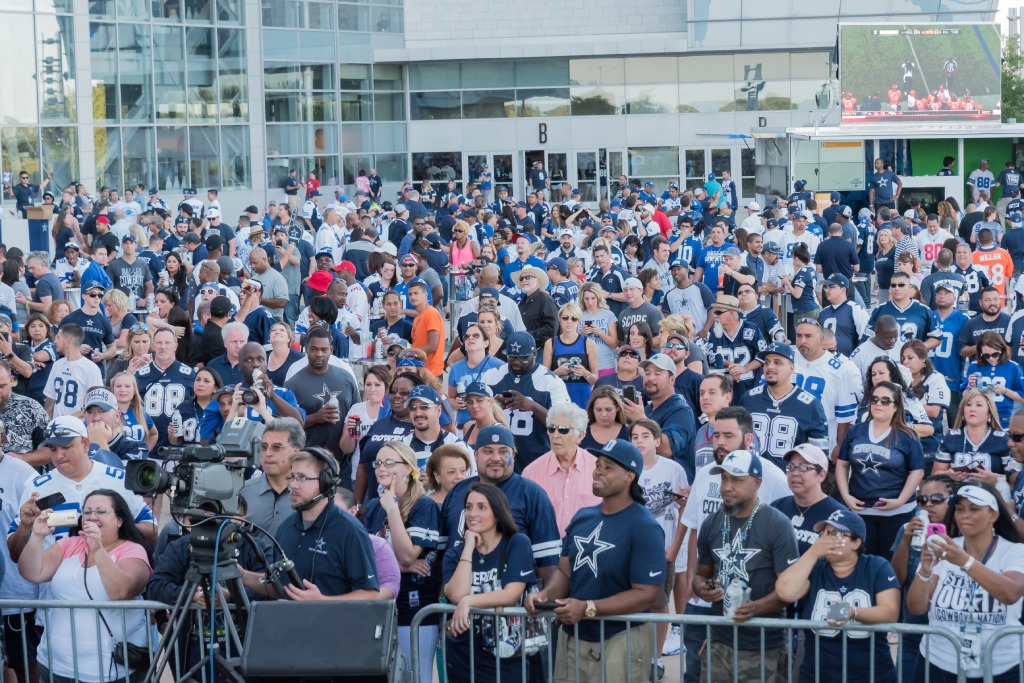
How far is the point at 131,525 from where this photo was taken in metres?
6.67

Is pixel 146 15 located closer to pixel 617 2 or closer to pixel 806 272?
pixel 617 2

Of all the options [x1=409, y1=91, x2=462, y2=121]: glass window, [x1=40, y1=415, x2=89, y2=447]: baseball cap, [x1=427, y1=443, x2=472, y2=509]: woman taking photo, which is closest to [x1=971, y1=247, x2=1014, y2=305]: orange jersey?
[x1=427, y1=443, x2=472, y2=509]: woman taking photo

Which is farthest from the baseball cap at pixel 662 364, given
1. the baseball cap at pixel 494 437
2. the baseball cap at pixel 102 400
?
the baseball cap at pixel 102 400

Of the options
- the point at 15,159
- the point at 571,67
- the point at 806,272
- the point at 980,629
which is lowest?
the point at 980,629

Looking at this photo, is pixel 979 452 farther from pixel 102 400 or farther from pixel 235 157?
pixel 235 157

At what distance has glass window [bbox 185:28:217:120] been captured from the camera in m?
37.1

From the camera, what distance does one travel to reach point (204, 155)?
3778 centimetres

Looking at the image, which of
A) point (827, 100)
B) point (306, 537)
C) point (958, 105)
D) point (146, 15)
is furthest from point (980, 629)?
point (827, 100)

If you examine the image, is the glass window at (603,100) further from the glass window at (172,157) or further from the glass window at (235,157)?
the glass window at (172,157)

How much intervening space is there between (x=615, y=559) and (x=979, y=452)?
3.67 metres

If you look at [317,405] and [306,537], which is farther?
[317,405]

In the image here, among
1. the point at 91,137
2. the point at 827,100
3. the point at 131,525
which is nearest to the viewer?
the point at 131,525

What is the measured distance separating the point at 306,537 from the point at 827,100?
126 ft

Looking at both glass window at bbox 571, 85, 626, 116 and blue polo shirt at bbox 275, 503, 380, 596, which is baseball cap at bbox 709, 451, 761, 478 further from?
glass window at bbox 571, 85, 626, 116
